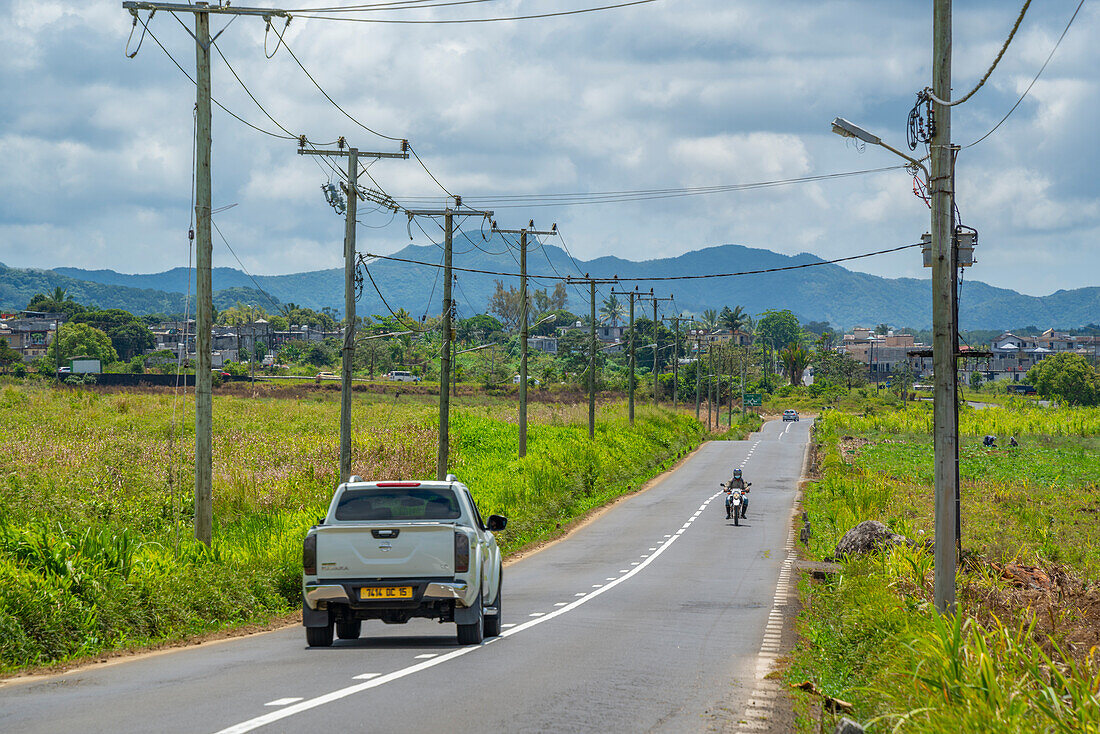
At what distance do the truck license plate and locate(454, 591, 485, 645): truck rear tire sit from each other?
82 cm

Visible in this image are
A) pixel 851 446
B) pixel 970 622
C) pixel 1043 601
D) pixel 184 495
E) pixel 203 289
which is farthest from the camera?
pixel 851 446

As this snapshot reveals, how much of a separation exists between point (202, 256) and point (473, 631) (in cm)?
906

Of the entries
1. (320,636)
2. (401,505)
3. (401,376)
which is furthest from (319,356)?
(320,636)

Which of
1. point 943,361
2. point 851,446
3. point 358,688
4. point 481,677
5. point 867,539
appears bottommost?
point 851,446

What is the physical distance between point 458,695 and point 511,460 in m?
35.7

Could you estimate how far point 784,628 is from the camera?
56.2 feet

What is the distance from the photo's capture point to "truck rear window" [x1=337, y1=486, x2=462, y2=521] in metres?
13.8

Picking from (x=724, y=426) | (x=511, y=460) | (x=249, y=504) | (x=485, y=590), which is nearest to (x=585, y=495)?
(x=511, y=460)

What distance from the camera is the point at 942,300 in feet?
43.7

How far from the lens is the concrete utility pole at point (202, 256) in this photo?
18422 millimetres

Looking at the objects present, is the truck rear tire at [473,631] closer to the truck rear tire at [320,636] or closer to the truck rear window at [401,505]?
the truck rear window at [401,505]

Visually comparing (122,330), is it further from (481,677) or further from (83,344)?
(481,677)

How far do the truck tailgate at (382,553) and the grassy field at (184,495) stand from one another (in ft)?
10.0

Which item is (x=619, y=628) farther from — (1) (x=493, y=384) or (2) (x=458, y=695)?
(1) (x=493, y=384)
